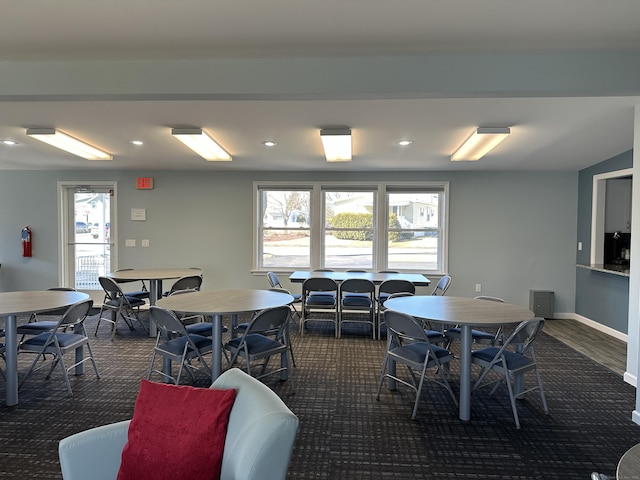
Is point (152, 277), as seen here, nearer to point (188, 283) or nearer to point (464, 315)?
point (188, 283)

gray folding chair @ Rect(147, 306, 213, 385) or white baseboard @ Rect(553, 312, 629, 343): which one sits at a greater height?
gray folding chair @ Rect(147, 306, 213, 385)

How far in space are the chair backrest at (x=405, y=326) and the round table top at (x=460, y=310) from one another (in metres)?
0.12

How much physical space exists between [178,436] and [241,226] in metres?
5.09

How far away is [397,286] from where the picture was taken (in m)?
4.84

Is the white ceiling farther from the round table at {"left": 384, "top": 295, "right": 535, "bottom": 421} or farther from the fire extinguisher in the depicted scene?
the fire extinguisher

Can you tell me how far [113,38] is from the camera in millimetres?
2250

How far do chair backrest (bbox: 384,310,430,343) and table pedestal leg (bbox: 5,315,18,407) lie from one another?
298 centimetres

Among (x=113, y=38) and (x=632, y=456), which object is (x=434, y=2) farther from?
(x=632, y=456)

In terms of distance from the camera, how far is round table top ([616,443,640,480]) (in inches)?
44.0

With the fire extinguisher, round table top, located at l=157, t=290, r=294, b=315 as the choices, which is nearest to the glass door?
the fire extinguisher

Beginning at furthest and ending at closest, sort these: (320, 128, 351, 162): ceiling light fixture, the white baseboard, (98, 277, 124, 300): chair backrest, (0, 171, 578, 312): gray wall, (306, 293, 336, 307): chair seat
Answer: (0, 171, 578, 312): gray wall → (306, 293, 336, 307): chair seat → the white baseboard → (98, 277, 124, 300): chair backrest → (320, 128, 351, 162): ceiling light fixture

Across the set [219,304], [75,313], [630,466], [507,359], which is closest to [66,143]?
[75,313]

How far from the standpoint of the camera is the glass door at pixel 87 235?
6520 millimetres

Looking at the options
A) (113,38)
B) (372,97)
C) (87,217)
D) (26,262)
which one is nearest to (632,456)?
(372,97)
